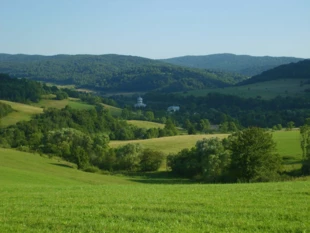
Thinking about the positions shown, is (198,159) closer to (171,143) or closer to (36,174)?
(171,143)

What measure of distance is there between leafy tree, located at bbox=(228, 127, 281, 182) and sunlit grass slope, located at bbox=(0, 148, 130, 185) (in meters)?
14.3

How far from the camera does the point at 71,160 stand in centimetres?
7644

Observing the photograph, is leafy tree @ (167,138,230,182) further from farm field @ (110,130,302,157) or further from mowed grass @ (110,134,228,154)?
mowed grass @ (110,134,228,154)

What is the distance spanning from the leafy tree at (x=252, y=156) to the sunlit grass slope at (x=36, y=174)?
46.8 ft

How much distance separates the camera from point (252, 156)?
43.4 m

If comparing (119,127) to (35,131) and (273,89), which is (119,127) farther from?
(273,89)

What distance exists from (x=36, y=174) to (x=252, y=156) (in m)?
23.1

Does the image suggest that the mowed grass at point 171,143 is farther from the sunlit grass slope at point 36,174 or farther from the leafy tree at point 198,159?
the sunlit grass slope at point 36,174

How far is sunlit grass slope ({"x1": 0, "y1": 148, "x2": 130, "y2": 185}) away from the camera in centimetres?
3523

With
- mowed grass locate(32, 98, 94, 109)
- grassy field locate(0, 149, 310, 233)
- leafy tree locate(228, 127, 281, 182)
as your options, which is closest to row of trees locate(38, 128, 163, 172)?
leafy tree locate(228, 127, 281, 182)

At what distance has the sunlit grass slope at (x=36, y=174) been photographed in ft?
116

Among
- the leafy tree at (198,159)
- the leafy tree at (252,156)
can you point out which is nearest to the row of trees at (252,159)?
the leafy tree at (252,156)

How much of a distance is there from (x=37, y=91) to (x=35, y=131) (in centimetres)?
5414

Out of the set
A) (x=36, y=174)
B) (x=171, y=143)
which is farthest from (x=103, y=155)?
(x=36, y=174)
